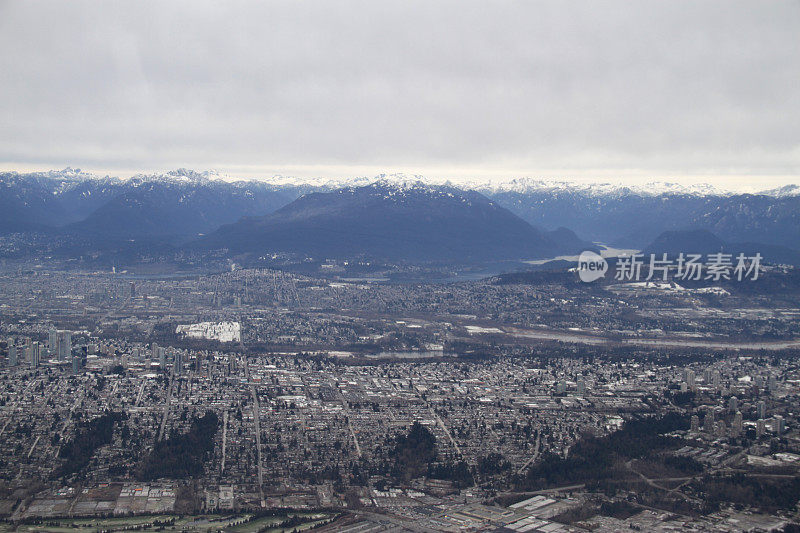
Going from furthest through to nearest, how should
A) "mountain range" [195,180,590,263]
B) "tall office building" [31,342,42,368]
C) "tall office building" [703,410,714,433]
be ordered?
"mountain range" [195,180,590,263], "tall office building" [31,342,42,368], "tall office building" [703,410,714,433]

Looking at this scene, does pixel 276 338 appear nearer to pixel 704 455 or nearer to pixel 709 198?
pixel 704 455

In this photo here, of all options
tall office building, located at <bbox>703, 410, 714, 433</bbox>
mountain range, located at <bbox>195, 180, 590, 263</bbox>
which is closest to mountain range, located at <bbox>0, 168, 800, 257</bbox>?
mountain range, located at <bbox>195, 180, 590, 263</bbox>

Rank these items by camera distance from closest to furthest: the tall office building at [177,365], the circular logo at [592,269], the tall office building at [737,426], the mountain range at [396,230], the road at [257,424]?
the road at [257,424] → the tall office building at [737,426] → the tall office building at [177,365] → the circular logo at [592,269] → the mountain range at [396,230]

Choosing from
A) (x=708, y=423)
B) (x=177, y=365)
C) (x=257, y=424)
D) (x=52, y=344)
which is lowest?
(x=257, y=424)

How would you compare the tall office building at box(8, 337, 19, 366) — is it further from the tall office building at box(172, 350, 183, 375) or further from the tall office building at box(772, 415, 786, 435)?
the tall office building at box(772, 415, 786, 435)

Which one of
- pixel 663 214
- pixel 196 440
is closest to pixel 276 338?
pixel 196 440

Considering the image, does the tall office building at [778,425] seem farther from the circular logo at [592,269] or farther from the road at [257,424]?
the circular logo at [592,269]

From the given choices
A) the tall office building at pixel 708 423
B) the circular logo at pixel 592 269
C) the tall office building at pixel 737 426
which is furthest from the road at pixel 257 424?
the circular logo at pixel 592 269

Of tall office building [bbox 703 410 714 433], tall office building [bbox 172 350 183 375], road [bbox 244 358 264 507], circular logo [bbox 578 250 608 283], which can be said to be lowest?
road [bbox 244 358 264 507]

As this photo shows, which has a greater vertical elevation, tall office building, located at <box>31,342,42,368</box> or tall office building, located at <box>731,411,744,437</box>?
tall office building, located at <box>731,411,744,437</box>

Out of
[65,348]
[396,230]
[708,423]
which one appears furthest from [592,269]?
[65,348]

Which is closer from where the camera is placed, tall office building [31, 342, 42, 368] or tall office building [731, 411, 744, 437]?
tall office building [731, 411, 744, 437]

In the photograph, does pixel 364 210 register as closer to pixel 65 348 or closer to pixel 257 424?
pixel 65 348
